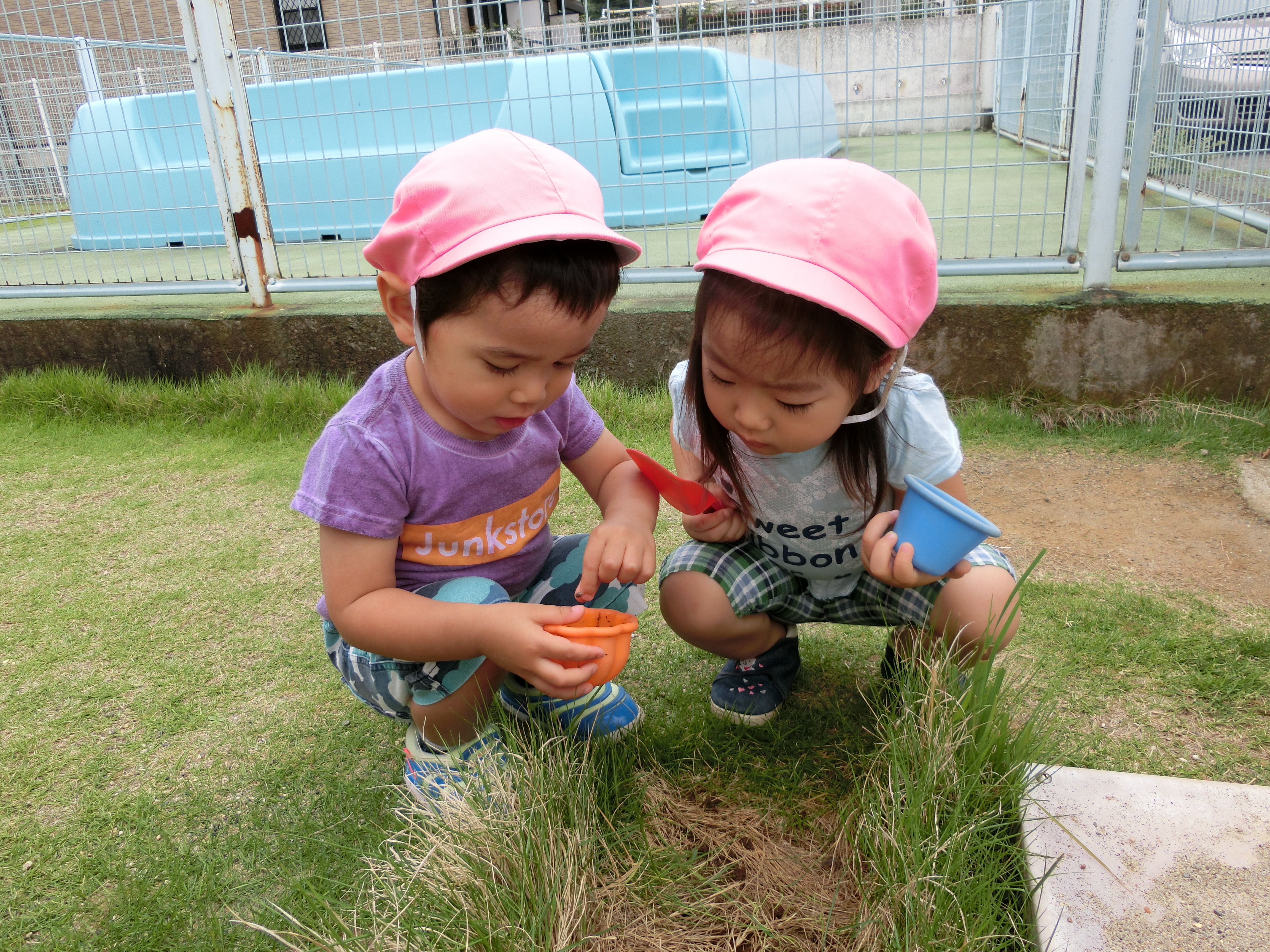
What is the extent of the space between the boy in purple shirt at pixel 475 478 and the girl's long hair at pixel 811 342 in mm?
170

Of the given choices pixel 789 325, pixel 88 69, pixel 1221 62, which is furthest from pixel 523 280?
pixel 88 69

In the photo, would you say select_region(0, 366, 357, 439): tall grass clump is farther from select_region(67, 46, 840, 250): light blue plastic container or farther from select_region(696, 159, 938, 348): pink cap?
select_region(696, 159, 938, 348): pink cap

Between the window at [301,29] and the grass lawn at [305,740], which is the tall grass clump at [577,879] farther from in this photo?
the window at [301,29]

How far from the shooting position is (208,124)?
11.2 ft

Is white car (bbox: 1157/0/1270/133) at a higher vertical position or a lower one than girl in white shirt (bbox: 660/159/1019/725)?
higher

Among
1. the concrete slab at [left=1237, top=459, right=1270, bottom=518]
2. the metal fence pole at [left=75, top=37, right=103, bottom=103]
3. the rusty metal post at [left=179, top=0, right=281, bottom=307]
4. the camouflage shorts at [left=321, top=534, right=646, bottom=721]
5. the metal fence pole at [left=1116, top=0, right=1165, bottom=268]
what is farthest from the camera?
the metal fence pole at [left=75, top=37, right=103, bottom=103]

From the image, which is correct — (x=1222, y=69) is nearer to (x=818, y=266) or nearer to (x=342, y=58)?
(x=818, y=266)

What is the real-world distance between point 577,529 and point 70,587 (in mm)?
1327

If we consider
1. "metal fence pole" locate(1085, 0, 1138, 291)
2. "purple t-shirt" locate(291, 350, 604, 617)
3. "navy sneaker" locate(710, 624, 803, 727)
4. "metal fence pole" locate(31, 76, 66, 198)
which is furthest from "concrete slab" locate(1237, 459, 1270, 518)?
"metal fence pole" locate(31, 76, 66, 198)

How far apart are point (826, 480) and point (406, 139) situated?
11.4 ft

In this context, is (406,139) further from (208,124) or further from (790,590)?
(790,590)

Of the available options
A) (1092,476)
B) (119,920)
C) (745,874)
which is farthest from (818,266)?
(1092,476)

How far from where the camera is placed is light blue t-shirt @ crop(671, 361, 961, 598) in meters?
1.48

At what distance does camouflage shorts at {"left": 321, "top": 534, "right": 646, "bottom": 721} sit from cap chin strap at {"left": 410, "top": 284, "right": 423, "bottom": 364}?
15.0 inches
